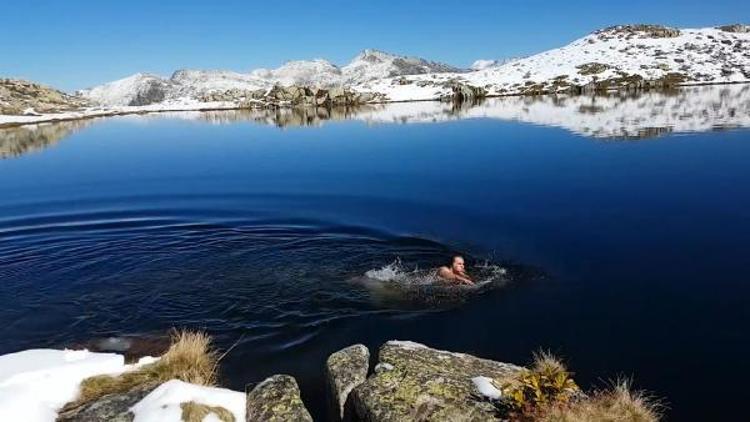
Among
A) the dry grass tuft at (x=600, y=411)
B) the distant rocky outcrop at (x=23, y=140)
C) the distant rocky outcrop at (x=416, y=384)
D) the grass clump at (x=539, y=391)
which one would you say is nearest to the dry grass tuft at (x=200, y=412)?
the distant rocky outcrop at (x=416, y=384)

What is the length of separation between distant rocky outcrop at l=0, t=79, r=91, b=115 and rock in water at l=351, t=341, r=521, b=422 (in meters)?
147

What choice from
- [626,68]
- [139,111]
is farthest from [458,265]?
[626,68]

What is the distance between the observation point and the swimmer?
1928 cm

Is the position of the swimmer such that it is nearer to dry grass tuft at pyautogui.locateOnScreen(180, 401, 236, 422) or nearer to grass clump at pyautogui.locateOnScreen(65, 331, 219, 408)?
grass clump at pyautogui.locateOnScreen(65, 331, 219, 408)

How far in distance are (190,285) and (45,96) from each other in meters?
185

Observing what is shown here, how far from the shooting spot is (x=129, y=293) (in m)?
19.6

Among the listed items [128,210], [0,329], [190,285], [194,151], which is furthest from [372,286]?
[194,151]

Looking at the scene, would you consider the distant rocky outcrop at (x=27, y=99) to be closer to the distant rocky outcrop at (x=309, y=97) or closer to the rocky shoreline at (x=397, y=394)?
the distant rocky outcrop at (x=309, y=97)

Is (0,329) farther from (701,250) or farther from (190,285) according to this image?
(701,250)

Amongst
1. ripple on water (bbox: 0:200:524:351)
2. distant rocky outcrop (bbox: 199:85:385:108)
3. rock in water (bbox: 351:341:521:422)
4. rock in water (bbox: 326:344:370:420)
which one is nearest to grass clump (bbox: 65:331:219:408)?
rock in water (bbox: 326:344:370:420)

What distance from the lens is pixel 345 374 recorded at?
37.4 feet

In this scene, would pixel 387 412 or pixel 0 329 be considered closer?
pixel 387 412

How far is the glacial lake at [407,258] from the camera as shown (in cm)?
1480

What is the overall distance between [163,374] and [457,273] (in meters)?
11.1
